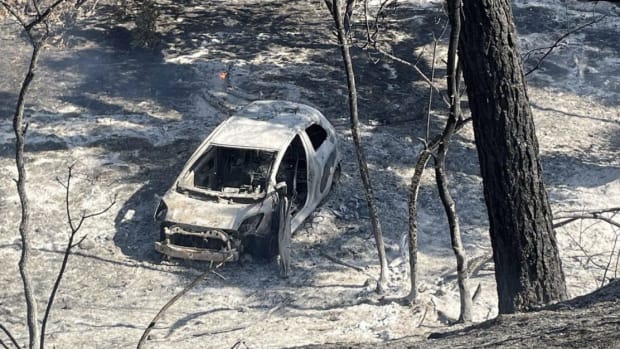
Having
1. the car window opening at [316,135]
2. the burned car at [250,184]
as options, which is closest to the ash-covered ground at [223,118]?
the burned car at [250,184]

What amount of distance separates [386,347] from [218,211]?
574cm

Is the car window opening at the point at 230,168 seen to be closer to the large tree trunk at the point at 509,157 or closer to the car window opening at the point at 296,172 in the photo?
the car window opening at the point at 296,172

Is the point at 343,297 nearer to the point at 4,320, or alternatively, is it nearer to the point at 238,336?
the point at 238,336

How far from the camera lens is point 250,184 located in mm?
10594

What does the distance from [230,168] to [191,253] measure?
4.76ft

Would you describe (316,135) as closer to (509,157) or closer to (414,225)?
(414,225)

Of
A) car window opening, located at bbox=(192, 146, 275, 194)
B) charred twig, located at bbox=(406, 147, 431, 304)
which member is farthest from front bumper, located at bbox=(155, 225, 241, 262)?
charred twig, located at bbox=(406, 147, 431, 304)

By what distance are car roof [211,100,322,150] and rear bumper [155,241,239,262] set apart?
1452 millimetres

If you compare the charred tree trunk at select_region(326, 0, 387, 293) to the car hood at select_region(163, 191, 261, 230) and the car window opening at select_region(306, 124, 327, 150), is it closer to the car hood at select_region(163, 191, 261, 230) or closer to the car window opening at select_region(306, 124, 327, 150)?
the car hood at select_region(163, 191, 261, 230)

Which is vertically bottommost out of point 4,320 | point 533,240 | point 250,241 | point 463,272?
point 4,320

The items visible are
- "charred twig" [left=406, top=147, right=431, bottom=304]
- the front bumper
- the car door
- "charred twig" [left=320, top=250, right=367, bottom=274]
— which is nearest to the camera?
"charred twig" [left=406, top=147, right=431, bottom=304]

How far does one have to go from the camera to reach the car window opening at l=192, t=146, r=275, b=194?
10.6 meters

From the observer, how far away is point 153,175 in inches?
485

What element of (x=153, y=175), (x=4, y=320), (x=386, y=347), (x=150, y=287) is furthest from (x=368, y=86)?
(x=386, y=347)
